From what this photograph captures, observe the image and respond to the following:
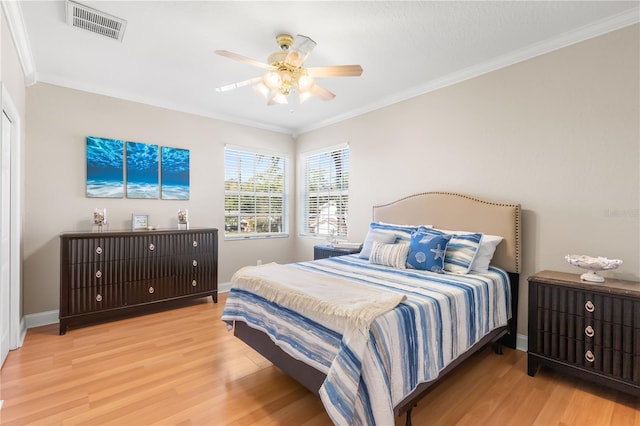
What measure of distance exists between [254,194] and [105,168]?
2.01 metres

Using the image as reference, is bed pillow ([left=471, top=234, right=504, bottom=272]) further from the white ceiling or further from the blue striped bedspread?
the white ceiling

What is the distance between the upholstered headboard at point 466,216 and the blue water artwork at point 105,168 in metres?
3.21

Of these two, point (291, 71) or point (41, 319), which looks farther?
point (41, 319)

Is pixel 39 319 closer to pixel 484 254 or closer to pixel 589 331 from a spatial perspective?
pixel 484 254

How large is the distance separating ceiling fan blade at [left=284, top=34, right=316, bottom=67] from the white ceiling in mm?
188

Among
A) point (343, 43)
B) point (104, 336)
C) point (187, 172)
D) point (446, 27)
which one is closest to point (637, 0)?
point (446, 27)

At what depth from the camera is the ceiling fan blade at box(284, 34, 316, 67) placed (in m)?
2.20

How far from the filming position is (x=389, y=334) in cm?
148

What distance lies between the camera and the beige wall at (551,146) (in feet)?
7.37

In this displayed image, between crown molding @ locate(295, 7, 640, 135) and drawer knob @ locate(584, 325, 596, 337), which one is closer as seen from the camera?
drawer knob @ locate(584, 325, 596, 337)

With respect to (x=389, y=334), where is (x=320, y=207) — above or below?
above

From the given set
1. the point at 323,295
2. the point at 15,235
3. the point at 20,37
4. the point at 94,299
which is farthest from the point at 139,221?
the point at 323,295

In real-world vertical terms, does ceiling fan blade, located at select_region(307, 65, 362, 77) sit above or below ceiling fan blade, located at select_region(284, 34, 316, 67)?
below

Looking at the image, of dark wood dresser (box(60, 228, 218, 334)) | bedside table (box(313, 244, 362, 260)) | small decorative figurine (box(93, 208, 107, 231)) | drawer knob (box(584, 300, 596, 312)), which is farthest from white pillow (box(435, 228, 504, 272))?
small decorative figurine (box(93, 208, 107, 231))
